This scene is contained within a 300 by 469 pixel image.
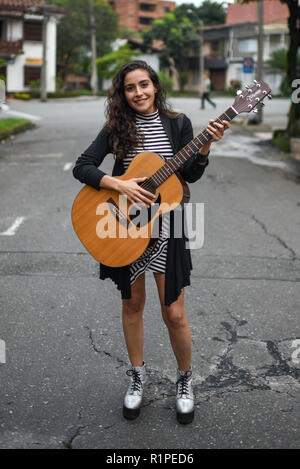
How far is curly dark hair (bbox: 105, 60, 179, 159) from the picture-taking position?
325 centimetres

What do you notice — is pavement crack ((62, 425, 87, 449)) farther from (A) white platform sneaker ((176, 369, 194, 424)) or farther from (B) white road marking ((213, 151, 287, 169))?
(B) white road marking ((213, 151, 287, 169))

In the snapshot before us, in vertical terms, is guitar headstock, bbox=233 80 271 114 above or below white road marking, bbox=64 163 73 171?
above

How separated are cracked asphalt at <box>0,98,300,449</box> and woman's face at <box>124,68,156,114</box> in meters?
1.69

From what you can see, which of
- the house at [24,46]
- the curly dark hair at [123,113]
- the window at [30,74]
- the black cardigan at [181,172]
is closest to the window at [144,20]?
the house at [24,46]

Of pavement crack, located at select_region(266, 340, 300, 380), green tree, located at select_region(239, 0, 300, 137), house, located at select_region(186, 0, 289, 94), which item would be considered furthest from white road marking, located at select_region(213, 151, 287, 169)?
house, located at select_region(186, 0, 289, 94)

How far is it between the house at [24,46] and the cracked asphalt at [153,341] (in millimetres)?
39199

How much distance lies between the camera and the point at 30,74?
47.7 meters

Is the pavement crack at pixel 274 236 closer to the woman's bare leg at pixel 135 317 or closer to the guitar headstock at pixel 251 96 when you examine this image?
the woman's bare leg at pixel 135 317

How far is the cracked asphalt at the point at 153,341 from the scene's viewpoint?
325 centimetres

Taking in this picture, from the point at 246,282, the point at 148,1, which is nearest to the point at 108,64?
the point at 148,1

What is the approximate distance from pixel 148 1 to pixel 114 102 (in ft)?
301

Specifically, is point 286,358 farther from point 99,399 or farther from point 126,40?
point 126,40

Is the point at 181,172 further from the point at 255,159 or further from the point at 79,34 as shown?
the point at 79,34

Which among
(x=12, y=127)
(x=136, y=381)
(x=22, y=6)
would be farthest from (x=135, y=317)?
(x=22, y=6)
